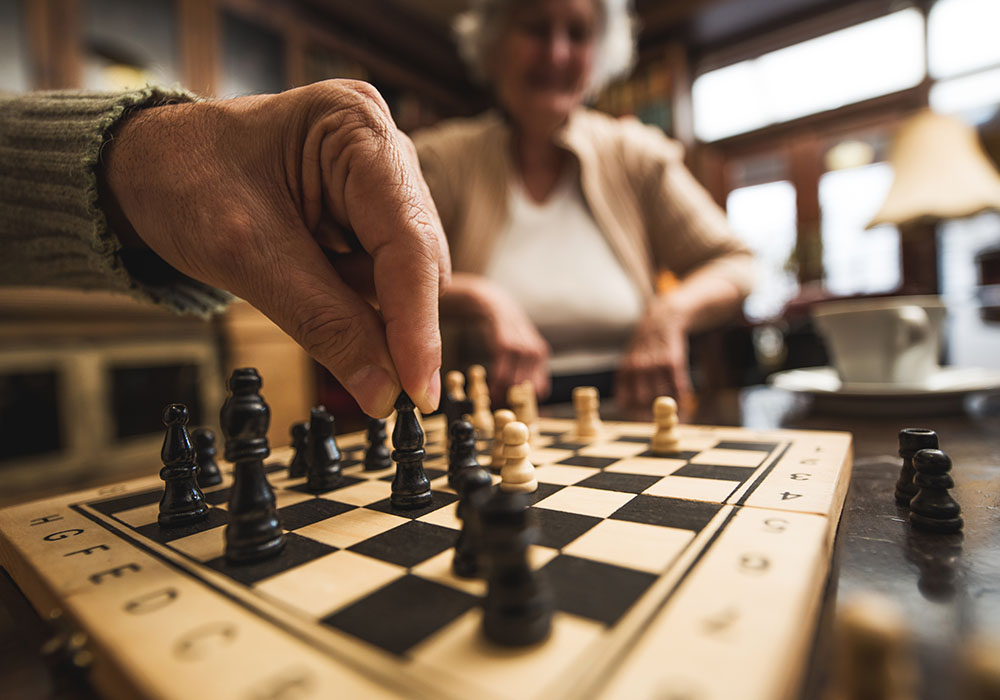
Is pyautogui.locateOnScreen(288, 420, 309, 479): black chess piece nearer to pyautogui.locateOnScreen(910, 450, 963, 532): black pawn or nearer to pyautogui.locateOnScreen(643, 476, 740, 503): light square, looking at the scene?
pyautogui.locateOnScreen(643, 476, 740, 503): light square

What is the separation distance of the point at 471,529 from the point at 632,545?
16cm

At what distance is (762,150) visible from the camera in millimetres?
4906

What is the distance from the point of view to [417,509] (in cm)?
68

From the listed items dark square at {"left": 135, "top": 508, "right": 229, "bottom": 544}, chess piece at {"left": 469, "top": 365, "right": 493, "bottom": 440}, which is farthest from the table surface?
chess piece at {"left": 469, "top": 365, "right": 493, "bottom": 440}

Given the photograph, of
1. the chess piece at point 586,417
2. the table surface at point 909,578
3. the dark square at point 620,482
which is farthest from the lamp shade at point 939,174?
the dark square at point 620,482

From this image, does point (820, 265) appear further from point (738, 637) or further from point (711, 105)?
point (738, 637)

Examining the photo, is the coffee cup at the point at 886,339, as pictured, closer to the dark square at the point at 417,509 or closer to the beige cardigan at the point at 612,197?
the beige cardigan at the point at 612,197

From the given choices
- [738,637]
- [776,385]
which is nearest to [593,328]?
[776,385]

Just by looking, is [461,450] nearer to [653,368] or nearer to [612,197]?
[653,368]

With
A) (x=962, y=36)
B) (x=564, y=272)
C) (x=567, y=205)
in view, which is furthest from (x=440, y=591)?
(x=962, y=36)

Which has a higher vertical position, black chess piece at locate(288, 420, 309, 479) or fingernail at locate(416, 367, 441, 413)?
fingernail at locate(416, 367, 441, 413)

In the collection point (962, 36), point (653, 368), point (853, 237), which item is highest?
point (962, 36)

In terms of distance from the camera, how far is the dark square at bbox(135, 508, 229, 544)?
62 cm

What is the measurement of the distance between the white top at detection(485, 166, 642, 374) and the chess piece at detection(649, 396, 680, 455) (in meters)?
1.23
